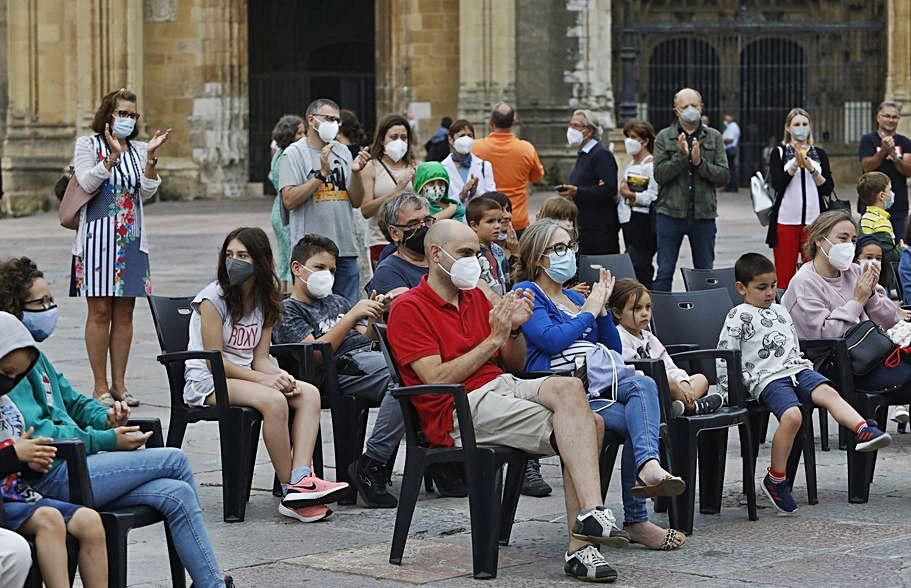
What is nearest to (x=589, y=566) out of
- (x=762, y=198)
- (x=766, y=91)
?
(x=762, y=198)

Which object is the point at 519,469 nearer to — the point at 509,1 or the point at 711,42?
the point at 509,1

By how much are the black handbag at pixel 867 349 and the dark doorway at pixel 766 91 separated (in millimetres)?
27951

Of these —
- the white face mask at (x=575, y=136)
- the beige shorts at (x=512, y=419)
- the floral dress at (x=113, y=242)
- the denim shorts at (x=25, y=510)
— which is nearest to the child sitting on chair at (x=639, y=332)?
the beige shorts at (x=512, y=419)

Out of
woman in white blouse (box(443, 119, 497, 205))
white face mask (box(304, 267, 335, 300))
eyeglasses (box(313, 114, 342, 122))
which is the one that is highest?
eyeglasses (box(313, 114, 342, 122))

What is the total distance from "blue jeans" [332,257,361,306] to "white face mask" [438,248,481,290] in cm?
344

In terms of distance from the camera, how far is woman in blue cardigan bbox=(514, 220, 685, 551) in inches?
276

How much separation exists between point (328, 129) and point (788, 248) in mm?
3783

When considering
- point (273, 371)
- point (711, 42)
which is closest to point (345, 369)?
point (273, 371)

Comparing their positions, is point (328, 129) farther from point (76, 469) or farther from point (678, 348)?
point (76, 469)

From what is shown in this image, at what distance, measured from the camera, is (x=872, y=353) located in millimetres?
8453

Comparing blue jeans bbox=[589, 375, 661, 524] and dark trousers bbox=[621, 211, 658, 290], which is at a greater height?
dark trousers bbox=[621, 211, 658, 290]

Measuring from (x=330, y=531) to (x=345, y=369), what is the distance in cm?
105

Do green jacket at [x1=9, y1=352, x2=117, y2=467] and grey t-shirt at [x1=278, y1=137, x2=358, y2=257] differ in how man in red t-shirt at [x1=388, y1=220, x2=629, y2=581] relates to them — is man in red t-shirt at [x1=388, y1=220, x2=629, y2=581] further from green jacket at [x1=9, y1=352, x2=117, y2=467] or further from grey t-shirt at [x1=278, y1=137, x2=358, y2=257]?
grey t-shirt at [x1=278, y1=137, x2=358, y2=257]

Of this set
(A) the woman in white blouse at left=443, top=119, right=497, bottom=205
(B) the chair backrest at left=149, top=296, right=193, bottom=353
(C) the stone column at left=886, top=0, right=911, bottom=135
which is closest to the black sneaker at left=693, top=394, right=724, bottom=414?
(B) the chair backrest at left=149, top=296, right=193, bottom=353
